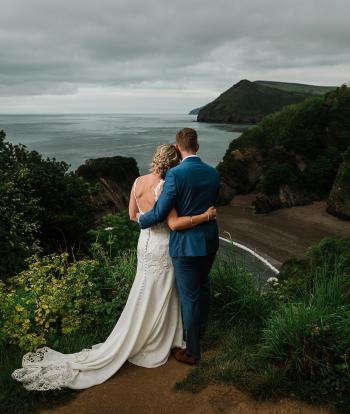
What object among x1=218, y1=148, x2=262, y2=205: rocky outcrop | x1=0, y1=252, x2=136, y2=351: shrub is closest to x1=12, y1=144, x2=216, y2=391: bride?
x1=0, y1=252, x2=136, y2=351: shrub

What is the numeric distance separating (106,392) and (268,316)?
231 centimetres

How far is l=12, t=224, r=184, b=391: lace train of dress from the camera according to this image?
15.8ft

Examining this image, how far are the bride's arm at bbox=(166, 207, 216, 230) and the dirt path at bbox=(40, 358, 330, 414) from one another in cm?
172

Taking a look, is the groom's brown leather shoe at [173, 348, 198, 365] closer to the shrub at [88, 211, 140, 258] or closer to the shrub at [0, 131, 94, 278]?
the shrub at [88, 211, 140, 258]

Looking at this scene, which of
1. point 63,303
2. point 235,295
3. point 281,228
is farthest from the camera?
point 281,228

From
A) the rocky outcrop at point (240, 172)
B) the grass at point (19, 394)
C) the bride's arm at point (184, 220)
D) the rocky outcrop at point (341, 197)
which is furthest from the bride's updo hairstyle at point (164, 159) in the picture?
the rocky outcrop at point (240, 172)

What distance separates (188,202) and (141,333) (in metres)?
1.70

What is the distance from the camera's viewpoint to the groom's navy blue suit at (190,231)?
4.57 m

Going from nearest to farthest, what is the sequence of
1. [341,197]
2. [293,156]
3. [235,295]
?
1. [235,295]
2. [341,197]
3. [293,156]

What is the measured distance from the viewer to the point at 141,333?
16.6 ft

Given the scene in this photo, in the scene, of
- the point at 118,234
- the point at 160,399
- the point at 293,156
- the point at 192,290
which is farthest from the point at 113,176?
the point at 160,399

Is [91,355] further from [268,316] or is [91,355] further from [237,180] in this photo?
[237,180]

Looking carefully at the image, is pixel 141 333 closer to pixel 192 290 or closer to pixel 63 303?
pixel 192 290

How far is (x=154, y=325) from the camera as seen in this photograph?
5.06m
